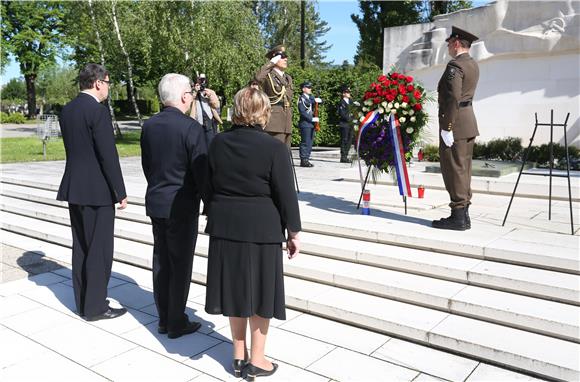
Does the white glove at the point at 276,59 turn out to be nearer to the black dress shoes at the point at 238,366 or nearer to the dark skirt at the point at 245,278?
the dark skirt at the point at 245,278

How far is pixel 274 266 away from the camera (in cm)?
329

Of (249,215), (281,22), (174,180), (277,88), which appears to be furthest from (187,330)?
(281,22)

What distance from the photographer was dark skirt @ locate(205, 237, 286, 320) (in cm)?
323

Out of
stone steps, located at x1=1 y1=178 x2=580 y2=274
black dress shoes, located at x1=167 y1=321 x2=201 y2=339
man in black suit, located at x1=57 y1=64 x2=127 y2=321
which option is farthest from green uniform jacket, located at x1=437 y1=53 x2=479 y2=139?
man in black suit, located at x1=57 y1=64 x2=127 y2=321

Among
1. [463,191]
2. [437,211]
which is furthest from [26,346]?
[437,211]

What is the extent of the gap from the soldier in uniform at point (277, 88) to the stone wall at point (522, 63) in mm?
7108

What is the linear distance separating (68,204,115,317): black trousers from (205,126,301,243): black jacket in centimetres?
174

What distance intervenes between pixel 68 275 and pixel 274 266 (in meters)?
3.74

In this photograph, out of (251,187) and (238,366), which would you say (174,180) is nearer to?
(251,187)

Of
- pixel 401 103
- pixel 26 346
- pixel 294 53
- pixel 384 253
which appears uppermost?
pixel 294 53

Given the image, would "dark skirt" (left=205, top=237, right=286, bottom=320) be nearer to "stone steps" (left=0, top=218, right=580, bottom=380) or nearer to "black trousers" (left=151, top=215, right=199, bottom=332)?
"black trousers" (left=151, top=215, right=199, bottom=332)

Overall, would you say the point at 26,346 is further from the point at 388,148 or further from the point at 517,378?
the point at 388,148

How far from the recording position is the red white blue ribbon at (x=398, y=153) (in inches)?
Answer: 245

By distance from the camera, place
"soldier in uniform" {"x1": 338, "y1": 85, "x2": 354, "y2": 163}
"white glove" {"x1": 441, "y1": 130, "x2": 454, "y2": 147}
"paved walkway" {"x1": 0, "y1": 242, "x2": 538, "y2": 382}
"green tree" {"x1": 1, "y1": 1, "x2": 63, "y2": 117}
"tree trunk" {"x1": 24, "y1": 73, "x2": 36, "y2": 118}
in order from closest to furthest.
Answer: "paved walkway" {"x1": 0, "y1": 242, "x2": 538, "y2": 382}, "white glove" {"x1": 441, "y1": 130, "x2": 454, "y2": 147}, "soldier in uniform" {"x1": 338, "y1": 85, "x2": 354, "y2": 163}, "green tree" {"x1": 1, "y1": 1, "x2": 63, "y2": 117}, "tree trunk" {"x1": 24, "y1": 73, "x2": 36, "y2": 118}
